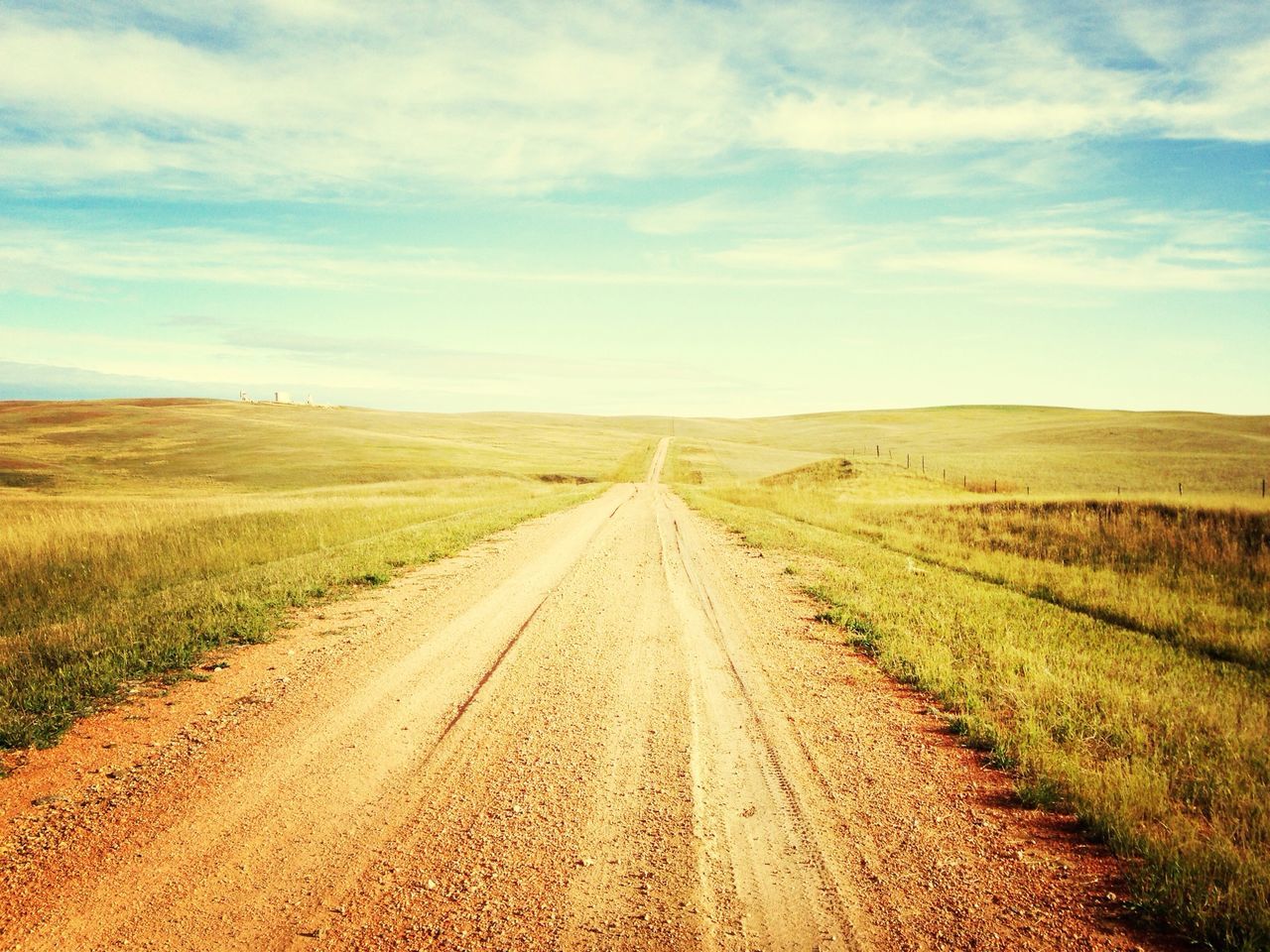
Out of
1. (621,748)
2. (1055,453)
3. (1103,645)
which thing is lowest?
(1103,645)

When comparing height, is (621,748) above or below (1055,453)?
below

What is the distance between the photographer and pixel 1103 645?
1067 cm

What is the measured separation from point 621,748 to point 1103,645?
8676 millimetres

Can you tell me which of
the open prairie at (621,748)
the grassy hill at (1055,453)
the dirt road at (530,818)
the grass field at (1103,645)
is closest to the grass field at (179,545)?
the open prairie at (621,748)

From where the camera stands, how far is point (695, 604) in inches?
474

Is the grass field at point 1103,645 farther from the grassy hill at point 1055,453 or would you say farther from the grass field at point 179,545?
the grass field at point 179,545

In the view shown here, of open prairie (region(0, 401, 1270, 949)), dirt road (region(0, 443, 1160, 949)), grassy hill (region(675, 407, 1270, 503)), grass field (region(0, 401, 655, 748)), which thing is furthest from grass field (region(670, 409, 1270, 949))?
grass field (region(0, 401, 655, 748))

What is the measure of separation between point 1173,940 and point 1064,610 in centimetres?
1040

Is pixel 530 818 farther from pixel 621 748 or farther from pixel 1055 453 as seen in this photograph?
pixel 1055 453

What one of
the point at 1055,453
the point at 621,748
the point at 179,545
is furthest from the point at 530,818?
the point at 1055,453

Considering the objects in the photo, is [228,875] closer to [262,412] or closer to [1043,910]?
[1043,910]

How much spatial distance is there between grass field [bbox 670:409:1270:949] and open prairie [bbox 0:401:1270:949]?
0.05 meters

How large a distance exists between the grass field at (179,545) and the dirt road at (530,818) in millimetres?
1204

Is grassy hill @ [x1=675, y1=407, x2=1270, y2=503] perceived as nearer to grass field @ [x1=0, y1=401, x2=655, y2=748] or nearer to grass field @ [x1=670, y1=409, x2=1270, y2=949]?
grass field @ [x1=670, y1=409, x2=1270, y2=949]
